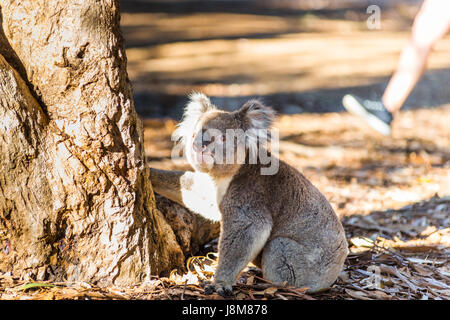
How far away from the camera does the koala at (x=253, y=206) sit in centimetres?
295

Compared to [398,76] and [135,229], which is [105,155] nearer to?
[135,229]

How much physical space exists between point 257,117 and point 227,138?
10.2 inches

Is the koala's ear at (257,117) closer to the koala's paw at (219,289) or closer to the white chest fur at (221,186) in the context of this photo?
the white chest fur at (221,186)

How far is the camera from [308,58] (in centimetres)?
1200

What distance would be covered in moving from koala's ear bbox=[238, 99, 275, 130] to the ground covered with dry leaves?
3.34 ft

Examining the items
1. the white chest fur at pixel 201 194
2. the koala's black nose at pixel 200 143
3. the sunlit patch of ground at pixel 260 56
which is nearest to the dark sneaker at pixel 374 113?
the white chest fur at pixel 201 194

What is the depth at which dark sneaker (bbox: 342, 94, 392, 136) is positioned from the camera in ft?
17.4

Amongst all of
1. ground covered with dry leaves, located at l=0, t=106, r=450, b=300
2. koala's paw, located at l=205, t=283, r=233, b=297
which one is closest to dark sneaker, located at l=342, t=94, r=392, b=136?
ground covered with dry leaves, located at l=0, t=106, r=450, b=300

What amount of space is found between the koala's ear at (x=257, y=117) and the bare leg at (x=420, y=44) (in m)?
2.74

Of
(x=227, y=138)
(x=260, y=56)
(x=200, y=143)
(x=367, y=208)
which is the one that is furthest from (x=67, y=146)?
(x=260, y=56)

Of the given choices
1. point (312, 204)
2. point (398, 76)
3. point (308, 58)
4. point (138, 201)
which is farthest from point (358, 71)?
point (138, 201)

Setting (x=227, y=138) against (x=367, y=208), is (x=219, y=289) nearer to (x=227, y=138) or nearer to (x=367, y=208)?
(x=227, y=138)

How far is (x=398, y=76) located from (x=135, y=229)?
3964mm

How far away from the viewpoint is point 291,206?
3150 mm
